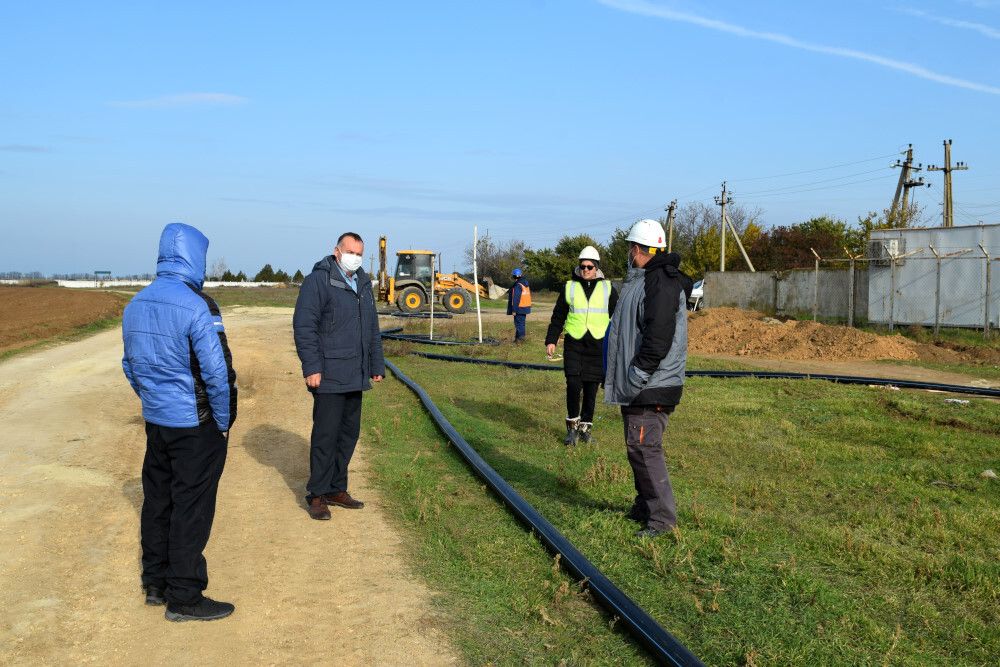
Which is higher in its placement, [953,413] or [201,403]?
[201,403]

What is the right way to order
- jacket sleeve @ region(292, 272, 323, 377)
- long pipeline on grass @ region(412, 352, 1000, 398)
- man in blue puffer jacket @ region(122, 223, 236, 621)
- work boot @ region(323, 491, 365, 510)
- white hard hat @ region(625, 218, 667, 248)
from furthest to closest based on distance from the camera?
long pipeline on grass @ region(412, 352, 1000, 398), work boot @ region(323, 491, 365, 510), jacket sleeve @ region(292, 272, 323, 377), white hard hat @ region(625, 218, 667, 248), man in blue puffer jacket @ region(122, 223, 236, 621)

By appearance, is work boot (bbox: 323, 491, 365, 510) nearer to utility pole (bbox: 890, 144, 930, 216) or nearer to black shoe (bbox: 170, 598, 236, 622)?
black shoe (bbox: 170, 598, 236, 622)

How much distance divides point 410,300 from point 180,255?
30358 millimetres

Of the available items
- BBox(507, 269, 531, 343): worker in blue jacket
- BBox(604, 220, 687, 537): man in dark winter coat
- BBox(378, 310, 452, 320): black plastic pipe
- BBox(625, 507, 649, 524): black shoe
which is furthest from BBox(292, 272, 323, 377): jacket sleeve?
BBox(378, 310, 452, 320): black plastic pipe

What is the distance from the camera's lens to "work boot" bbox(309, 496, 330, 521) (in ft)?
21.2

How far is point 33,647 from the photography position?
4.14 meters

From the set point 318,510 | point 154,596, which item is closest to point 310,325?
point 318,510

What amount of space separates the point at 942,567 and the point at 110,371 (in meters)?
14.0

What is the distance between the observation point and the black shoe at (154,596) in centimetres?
478

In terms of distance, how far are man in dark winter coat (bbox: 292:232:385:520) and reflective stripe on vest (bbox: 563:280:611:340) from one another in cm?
278

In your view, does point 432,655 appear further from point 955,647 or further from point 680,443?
point 680,443

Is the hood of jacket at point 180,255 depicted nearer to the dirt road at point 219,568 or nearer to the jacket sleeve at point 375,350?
the dirt road at point 219,568

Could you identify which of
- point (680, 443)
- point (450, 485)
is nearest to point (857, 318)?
point (680, 443)

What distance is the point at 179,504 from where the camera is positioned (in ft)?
15.7
